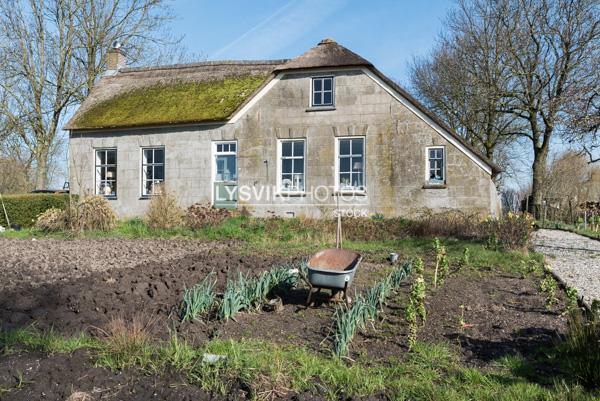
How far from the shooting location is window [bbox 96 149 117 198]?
771 inches

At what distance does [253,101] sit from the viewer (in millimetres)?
17781

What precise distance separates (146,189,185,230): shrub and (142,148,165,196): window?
4.64 metres

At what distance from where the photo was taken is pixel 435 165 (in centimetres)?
1630

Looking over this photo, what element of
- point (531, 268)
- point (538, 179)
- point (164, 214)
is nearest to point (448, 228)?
point (531, 268)

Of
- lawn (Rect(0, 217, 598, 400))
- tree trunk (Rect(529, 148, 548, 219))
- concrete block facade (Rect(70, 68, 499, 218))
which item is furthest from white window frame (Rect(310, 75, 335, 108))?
tree trunk (Rect(529, 148, 548, 219))

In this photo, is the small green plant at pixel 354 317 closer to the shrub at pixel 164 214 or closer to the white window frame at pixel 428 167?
the shrub at pixel 164 214

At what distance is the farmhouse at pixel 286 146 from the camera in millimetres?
16219

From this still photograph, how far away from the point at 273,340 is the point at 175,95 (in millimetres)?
16752

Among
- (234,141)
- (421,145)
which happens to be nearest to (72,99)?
(234,141)

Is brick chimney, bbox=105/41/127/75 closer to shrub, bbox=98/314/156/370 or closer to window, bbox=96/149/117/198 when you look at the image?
window, bbox=96/149/117/198

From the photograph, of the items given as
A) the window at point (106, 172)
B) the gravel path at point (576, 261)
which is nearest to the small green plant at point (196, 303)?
the gravel path at point (576, 261)

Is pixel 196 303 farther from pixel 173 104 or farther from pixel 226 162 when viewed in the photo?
pixel 173 104

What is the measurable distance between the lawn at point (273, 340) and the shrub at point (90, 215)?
228 inches

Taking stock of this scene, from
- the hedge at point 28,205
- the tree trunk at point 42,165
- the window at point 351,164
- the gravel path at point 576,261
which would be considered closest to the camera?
the gravel path at point 576,261
